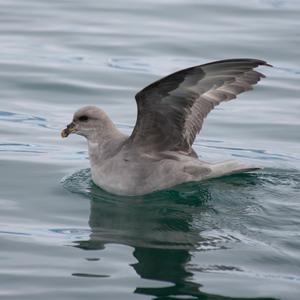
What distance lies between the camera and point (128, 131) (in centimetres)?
1206

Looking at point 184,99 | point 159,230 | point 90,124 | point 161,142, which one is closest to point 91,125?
point 90,124

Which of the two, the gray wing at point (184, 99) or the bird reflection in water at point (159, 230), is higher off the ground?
the gray wing at point (184, 99)

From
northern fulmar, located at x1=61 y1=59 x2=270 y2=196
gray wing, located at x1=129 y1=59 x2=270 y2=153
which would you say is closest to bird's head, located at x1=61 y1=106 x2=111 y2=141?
northern fulmar, located at x1=61 y1=59 x2=270 y2=196

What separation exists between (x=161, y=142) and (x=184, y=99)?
0.59 meters

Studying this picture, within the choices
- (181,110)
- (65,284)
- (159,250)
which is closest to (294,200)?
(181,110)

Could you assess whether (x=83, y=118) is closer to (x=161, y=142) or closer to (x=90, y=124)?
(x=90, y=124)

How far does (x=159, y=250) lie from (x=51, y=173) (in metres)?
2.62

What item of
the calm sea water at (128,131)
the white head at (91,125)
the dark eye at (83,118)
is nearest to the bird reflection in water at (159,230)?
the calm sea water at (128,131)

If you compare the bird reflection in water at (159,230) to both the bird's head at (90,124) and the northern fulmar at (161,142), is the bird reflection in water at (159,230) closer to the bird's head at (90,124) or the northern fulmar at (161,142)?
the northern fulmar at (161,142)

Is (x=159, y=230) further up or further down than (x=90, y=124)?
further down

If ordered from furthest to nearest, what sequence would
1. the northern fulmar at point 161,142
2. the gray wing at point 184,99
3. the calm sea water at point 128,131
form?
the northern fulmar at point 161,142 → the gray wing at point 184,99 → the calm sea water at point 128,131

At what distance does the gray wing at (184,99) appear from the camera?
9242 mm

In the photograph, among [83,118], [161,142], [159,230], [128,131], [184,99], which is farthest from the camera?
[128,131]

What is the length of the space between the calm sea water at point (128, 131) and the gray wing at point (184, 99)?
0.52m
